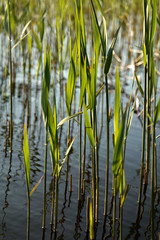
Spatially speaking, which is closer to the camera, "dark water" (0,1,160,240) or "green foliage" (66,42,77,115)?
"green foliage" (66,42,77,115)

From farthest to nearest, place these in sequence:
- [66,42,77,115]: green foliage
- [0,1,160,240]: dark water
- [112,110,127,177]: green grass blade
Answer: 1. [0,1,160,240]: dark water
2. [66,42,77,115]: green foliage
3. [112,110,127,177]: green grass blade

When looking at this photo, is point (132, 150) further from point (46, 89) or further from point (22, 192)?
point (46, 89)

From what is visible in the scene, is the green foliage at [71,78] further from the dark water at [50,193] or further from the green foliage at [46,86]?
the dark water at [50,193]

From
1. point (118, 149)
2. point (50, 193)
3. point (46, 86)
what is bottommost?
point (50, 193)

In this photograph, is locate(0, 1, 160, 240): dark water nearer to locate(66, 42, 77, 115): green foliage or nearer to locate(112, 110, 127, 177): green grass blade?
locate(66, 42, 77, 115): green foliage

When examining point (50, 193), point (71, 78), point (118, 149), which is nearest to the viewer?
point (118, 149)

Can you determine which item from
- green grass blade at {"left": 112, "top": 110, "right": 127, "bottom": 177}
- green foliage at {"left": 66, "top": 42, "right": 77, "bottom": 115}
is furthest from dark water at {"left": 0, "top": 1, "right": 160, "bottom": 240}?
green grass blade at {"left": 112, "top": 110, "right": 127, "bottom": 177}

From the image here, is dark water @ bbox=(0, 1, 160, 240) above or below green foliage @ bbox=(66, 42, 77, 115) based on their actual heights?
below

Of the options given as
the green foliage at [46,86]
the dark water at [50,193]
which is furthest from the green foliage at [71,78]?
the dark water at [50,193]

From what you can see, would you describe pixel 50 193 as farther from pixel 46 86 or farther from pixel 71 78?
pixel 46 86

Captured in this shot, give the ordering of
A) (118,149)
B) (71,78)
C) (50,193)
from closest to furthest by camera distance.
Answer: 1. (118,149)
2. (71,78)
3. (50,193)

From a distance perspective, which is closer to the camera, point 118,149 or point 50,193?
point 118,149

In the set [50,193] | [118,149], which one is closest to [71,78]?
[118,149]

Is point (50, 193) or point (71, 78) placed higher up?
point (71, 78)
